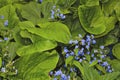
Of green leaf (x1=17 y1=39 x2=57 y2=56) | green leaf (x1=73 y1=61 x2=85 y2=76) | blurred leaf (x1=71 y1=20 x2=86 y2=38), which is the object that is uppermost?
blurred leaf (x1=71 y1=20 x2=86 y2=38)

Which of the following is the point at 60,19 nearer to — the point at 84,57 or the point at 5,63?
the point at 84,57

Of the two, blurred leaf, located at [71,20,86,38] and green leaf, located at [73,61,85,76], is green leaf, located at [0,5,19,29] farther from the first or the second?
green leaf, located at [73,61,85,76]

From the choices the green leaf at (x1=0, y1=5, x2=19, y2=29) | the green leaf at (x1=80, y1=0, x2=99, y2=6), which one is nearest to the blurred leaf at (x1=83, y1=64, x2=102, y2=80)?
the green leaf at (x1=80, y1=0, x2=99, y2=6)

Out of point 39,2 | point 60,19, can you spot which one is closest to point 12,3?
point 39,2

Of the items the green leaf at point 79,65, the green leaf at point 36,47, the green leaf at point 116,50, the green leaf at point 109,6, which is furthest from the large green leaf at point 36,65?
the green leaf at point 109,6

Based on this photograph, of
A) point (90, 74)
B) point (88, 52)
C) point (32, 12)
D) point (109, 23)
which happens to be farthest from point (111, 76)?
point (32, 12)

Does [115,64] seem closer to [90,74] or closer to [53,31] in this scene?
[90,74]
